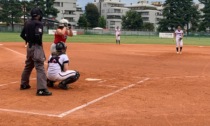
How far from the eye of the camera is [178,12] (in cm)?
9056

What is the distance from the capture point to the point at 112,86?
9914 mm

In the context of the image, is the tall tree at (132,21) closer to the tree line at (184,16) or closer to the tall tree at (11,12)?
the tree line at (184,16)

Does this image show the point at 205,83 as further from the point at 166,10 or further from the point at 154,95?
the point at 166,10

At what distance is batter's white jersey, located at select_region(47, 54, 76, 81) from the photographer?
30.6ft

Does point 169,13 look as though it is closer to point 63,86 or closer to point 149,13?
point 149,13

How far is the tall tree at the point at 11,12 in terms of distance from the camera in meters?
86.6

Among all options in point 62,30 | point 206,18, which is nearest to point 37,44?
point 62,30

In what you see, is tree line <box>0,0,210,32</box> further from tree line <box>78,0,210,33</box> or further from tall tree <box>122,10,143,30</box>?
tall tree <box>122,10,143,30</box>

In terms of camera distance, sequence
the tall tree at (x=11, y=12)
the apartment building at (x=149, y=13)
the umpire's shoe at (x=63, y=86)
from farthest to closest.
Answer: the apartment building at (x=149, y=13), the tall tree at (x=11, y=12), the umpire's shoe at (x=63, y=86)

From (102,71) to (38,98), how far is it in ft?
17.6

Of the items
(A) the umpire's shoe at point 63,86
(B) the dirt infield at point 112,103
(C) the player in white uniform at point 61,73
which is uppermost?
(C) the player in white uniform at point 61,73

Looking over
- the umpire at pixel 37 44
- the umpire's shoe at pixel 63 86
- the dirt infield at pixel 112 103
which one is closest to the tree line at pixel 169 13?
the dirt infield at pixel 112 103

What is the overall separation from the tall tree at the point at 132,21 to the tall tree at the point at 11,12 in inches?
1265

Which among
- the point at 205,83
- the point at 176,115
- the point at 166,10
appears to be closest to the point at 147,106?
the point at 176,115
